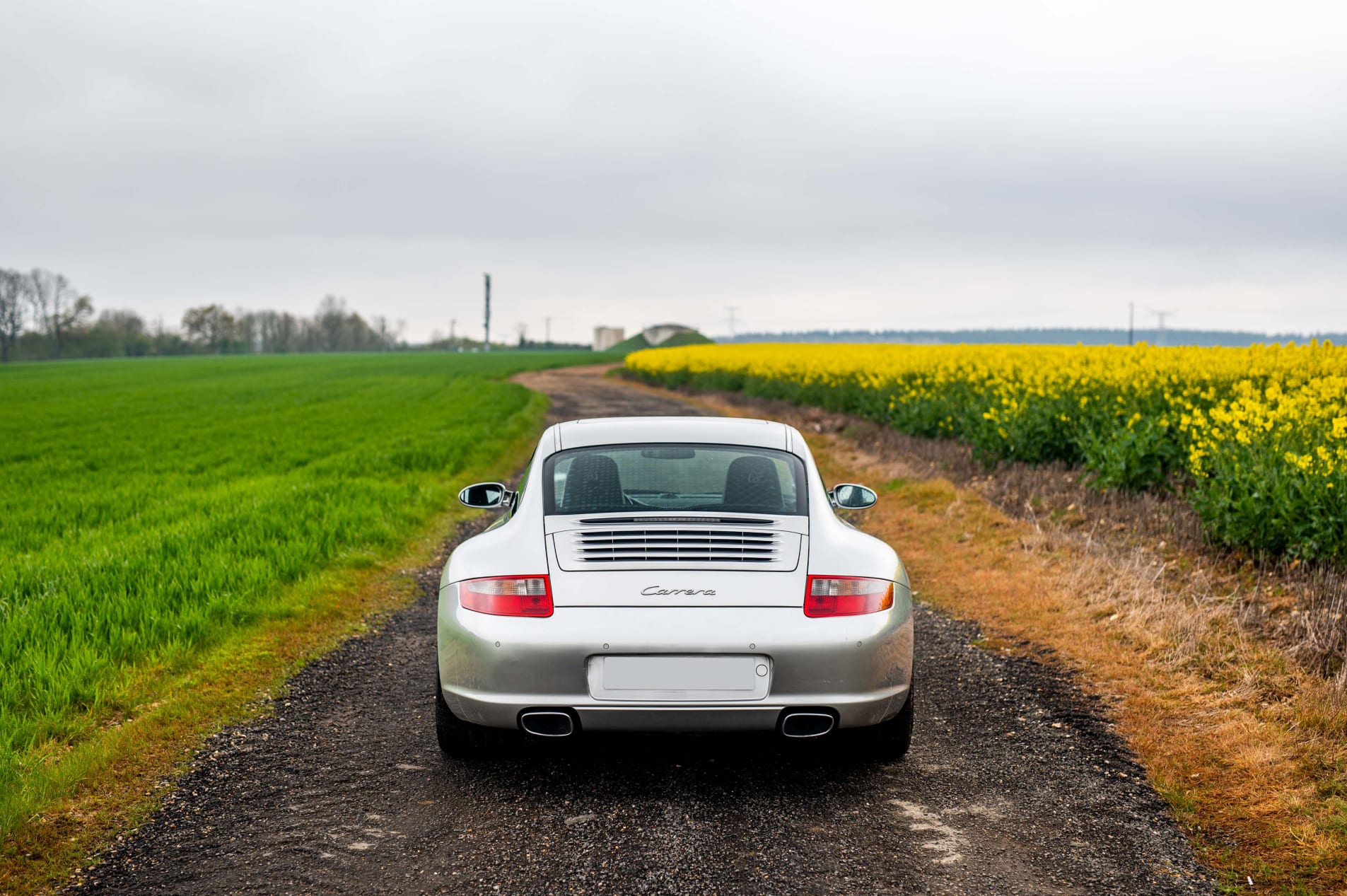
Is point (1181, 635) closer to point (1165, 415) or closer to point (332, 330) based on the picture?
point (1165, 415)

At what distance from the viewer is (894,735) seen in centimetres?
416

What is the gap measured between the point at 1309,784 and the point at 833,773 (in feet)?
5.90

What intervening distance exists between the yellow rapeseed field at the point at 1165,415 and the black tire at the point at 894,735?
12.3 feet

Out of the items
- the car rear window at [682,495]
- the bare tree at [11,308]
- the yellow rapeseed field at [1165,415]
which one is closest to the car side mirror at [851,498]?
the car rear window at [682,495]

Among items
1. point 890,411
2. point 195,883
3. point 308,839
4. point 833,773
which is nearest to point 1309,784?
point 833,773

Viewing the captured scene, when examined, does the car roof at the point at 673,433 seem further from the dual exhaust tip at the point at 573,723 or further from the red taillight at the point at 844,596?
the dual exhaust tip at the point at 573,723

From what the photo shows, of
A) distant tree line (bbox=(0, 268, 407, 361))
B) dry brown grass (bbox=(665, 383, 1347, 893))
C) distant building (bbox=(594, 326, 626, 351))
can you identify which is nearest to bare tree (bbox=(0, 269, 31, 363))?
distant tree line (bbox=(0, 268, 407, 361))

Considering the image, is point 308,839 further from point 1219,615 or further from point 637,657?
point 1219,615

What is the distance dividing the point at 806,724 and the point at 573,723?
33.4 inches

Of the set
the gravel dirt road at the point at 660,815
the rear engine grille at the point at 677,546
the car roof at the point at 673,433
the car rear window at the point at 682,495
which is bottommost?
the gravel dirt road at the point at 660,815

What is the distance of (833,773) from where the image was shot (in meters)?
4.20

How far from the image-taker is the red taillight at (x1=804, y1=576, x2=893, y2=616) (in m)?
3.80

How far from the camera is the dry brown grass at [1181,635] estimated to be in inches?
146

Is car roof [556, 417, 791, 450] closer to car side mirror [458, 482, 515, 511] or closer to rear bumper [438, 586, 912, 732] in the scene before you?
car side mirror [458, 482, 515, 511]
